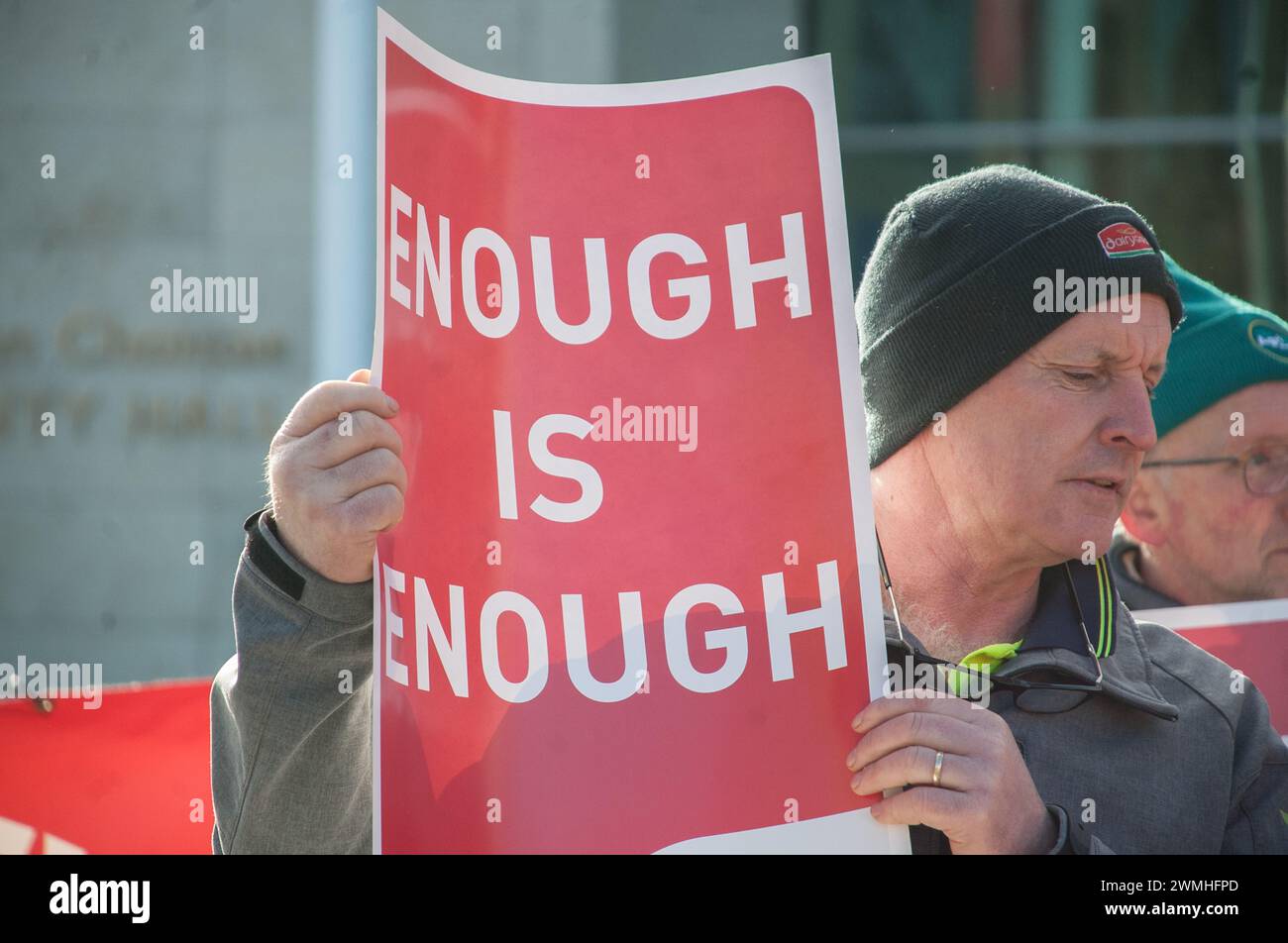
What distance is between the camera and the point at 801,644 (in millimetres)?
1451

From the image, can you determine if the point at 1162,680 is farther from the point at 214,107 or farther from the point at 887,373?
the point at 214,107

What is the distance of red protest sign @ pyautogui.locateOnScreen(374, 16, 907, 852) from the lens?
142 cm

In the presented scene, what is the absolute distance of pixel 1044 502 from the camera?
1836mm

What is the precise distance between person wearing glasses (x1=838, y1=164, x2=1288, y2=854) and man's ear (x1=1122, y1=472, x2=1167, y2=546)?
1077mm

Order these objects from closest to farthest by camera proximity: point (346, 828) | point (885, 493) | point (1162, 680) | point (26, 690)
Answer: point (346, 828) → point (1162, 680) → point (885, 493) → point (26, 690)

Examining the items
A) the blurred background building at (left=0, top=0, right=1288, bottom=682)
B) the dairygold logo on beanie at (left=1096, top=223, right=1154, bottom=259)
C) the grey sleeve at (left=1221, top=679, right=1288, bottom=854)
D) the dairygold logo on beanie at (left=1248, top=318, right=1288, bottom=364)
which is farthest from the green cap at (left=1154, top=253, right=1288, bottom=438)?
the blurred background building at (left=0, top=0, right=1288, bottom=682)

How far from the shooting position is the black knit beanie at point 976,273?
6.27ft

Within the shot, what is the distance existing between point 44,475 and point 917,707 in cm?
492

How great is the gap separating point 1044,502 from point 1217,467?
125 cm

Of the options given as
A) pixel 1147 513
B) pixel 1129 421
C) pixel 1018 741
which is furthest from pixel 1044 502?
pixel 1147 513

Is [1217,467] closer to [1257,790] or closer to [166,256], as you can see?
[1257,790]

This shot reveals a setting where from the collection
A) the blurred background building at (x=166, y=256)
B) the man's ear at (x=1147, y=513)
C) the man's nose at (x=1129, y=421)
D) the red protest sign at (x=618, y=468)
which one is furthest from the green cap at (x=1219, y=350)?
the blurred background building at (x=166, y=256)

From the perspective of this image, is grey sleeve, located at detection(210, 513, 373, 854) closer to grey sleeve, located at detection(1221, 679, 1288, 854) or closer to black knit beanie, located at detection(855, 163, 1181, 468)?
black knit beanie, located at detection(855, 163, 1181, 468)
